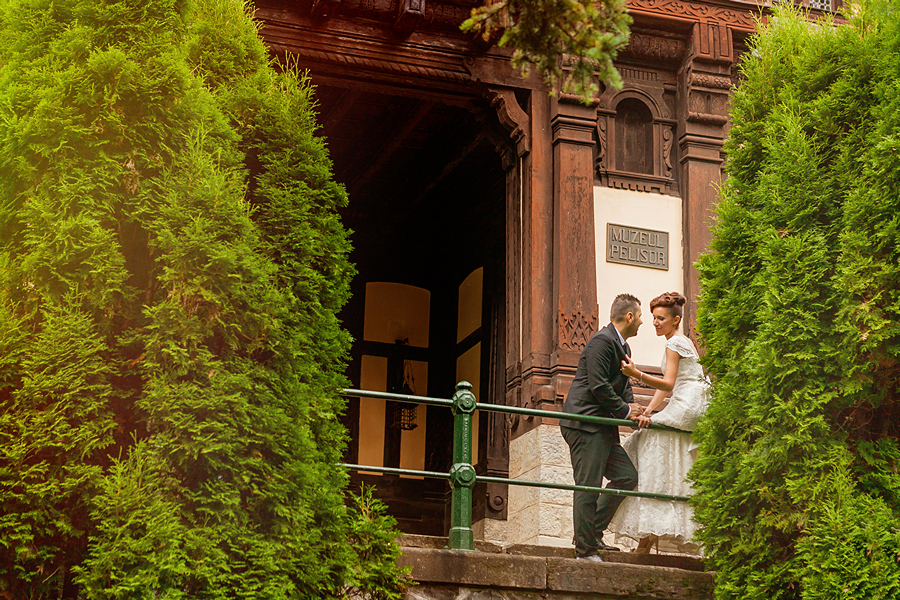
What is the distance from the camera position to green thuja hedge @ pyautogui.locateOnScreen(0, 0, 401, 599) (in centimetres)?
438

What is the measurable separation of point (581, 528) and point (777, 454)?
1723 millimetres

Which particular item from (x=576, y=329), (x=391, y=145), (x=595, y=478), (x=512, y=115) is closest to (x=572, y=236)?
(x=576, y=329)

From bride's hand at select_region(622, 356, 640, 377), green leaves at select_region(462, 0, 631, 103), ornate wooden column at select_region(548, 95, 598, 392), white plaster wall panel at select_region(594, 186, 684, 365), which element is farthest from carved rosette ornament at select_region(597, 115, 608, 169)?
green leaves at select_region(462, 0, 631, 103)

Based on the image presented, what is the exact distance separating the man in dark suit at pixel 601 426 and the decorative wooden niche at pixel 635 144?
395 cm

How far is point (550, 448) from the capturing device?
32.7 ft

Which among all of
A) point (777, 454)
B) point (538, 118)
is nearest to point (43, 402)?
point (777, 454)

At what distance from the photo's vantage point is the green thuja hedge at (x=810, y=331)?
5211mm

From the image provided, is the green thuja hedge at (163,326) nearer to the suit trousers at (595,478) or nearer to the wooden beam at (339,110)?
the suit trousers at (595,478)

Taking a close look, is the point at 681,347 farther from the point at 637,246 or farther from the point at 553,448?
the point at 637,246

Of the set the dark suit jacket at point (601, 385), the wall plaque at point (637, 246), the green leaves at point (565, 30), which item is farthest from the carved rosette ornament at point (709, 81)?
the green leaves at point (565, 30)

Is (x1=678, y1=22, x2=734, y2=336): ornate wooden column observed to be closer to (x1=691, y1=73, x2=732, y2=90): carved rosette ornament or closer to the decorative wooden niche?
(x1=691, y1=73, x2=732, y2=90): carved rosette ornament

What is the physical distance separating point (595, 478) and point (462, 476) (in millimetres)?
1125

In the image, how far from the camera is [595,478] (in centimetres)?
702

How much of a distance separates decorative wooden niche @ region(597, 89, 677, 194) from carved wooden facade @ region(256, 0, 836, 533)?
14 mm
